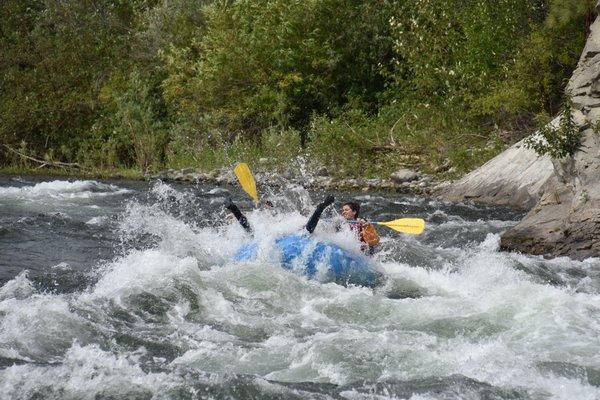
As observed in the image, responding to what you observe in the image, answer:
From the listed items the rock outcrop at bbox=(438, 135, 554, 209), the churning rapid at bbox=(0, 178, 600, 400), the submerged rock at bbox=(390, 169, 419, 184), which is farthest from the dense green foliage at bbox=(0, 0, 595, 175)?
the churning rapid at bbox=(0, 178, 600, 400)

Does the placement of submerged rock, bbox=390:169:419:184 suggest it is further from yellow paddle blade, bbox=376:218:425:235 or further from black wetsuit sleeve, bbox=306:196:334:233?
black wetsuit sleeve, bbox=306:196:334:233

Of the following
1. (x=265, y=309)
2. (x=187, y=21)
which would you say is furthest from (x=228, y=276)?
(x=187, y=21)

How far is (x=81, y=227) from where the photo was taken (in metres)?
10.9

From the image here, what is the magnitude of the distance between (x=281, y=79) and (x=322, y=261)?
1256 centimetres

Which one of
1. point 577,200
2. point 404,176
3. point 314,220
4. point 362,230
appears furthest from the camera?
point 404,176

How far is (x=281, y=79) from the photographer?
65.6 feet

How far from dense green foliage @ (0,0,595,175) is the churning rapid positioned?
20.5ft

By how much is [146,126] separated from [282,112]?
3338 mm

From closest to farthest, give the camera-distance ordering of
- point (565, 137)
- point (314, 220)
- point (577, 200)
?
point (314, 220), point (577, 200), point (565, 137)

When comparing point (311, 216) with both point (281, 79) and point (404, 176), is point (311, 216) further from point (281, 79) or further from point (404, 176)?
point (281, 79)

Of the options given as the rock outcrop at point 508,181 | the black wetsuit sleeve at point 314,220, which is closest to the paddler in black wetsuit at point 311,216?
the black wetsuit sleeve at point 314,220

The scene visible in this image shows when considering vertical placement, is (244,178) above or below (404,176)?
above

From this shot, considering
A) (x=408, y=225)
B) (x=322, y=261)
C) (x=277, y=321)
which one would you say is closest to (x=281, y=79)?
(x=408, y=225)

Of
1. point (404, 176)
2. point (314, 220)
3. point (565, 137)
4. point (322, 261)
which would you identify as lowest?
point (404, 176)
